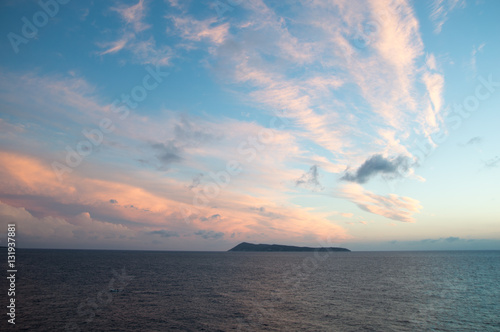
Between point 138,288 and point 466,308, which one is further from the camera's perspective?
point 138,288

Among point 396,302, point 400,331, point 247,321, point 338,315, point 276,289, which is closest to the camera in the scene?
point 400,331

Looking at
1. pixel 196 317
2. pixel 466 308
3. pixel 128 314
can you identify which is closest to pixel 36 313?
pixel 128 314

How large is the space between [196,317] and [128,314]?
11.0m

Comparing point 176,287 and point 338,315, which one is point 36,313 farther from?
point 338,315

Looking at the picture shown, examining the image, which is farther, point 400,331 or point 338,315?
point 338,315

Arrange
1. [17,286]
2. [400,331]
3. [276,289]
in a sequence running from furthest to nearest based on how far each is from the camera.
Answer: [276,289] < [17,286] < [400,331]

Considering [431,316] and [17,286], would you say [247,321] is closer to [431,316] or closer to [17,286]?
[431,316]

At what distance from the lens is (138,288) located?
68188 millimetres

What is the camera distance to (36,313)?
4322 centimetres

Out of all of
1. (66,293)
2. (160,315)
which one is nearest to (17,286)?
(66,293)

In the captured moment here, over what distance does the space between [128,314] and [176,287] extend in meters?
27.6

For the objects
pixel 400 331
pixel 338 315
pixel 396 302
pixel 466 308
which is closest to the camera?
pixel 400 331

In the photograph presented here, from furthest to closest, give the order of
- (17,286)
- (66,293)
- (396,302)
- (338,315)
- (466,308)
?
(17,286) → (66,293) → (396,302) → (466,308) → (338,315)

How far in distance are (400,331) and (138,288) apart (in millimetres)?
57025
